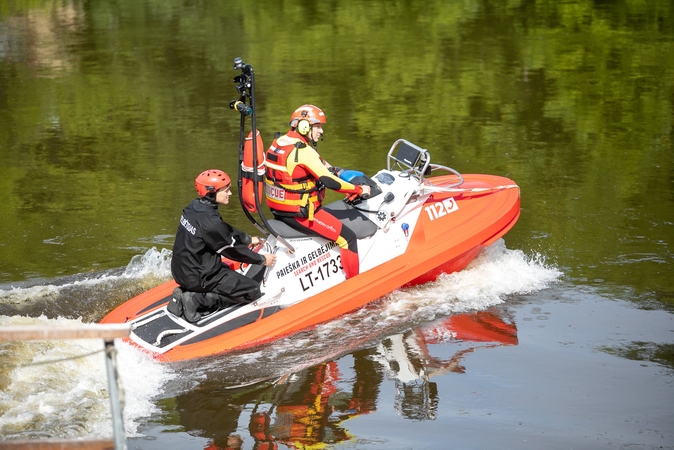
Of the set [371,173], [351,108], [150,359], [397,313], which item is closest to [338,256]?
[397,313]

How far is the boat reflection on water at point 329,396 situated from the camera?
6680 mm

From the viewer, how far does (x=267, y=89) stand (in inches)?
708

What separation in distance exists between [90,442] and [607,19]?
2166 cm

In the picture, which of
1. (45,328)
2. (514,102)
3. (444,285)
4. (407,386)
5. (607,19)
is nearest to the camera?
(45,328)

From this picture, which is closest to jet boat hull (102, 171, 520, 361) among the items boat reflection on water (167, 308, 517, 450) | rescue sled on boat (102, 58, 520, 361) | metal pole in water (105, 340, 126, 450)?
rescue sled on boat (102, 58, 520, 361)

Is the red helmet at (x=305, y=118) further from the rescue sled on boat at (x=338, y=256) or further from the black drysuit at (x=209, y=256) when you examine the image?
the black drysuit at (x=209, y=256)

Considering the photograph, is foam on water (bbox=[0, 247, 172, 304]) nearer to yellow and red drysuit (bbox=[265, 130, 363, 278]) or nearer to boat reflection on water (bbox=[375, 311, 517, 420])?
yellow and red drysuit (bbox=[265, 130, 363, 278])

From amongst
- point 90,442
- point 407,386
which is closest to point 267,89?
point 407,386

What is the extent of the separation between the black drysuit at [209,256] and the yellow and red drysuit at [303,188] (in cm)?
61

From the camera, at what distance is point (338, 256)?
8672 mm

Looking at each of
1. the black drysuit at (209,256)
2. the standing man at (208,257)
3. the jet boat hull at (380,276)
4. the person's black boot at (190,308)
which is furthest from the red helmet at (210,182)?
the jet boat hull at (380,276)

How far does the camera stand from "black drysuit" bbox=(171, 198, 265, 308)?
768 centimetres

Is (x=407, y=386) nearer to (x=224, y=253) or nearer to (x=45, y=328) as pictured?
(x=224, y=253)

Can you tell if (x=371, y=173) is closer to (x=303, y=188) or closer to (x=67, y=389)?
(x=303, y=188)
